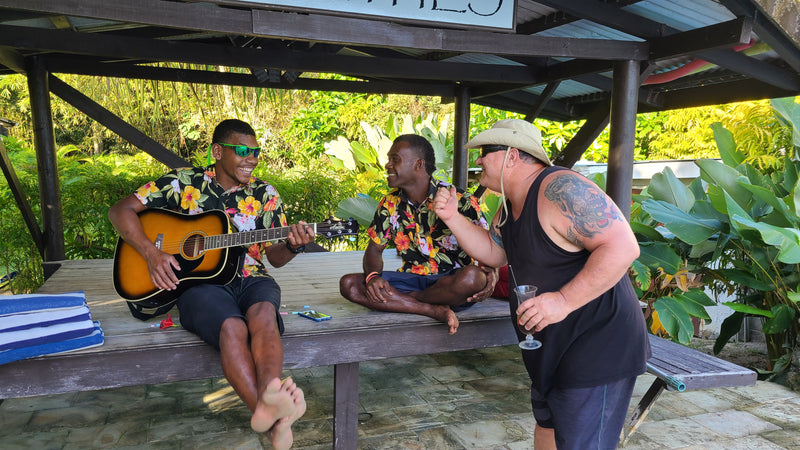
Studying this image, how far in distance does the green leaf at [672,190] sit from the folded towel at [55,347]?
3.84 metres

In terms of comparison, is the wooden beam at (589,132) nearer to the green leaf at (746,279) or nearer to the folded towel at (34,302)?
the green leaf at (746,279)

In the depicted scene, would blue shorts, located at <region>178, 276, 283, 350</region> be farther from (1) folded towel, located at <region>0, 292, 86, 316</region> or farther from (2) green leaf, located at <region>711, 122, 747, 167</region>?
(2) green leaf, located at <region>711, 122, 747, 167</region>

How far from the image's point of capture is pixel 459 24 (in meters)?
3.66

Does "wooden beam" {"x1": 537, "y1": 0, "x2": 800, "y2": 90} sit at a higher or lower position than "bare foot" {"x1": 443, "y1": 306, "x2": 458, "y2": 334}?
higher

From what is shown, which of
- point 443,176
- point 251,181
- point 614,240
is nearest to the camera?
point 614,240

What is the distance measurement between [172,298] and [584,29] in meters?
3.80

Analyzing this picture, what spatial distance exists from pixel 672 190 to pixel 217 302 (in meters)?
3.35

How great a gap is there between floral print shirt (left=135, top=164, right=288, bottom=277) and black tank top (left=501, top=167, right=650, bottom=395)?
159 cm

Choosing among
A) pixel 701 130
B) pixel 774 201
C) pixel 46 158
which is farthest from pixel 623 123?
pixel 701 130

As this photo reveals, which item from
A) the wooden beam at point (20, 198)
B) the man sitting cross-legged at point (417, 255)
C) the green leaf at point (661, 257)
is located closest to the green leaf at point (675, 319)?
the green leaf at point (661, 257)

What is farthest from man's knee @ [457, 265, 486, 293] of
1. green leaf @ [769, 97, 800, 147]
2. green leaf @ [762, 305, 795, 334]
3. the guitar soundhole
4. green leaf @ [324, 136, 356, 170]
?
green leaf @ [324, 136, 356, 170]

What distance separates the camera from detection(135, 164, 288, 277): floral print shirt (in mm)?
3090

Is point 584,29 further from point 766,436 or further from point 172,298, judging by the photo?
point 172,298

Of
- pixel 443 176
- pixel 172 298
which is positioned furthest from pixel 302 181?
pixel 172 298
